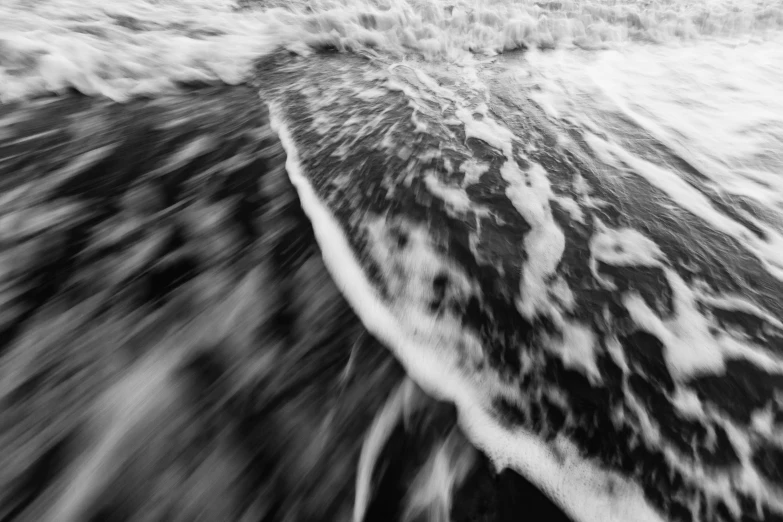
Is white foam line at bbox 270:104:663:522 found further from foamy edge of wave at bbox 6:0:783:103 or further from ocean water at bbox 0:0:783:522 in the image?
foamy edge of wave at bbox 6:0:783:103

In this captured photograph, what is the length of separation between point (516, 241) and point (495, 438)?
0.91 metres

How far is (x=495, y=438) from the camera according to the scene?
3.91ft

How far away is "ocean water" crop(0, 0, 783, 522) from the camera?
1.14 metres

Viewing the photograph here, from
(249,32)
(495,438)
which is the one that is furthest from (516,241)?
(249,32)

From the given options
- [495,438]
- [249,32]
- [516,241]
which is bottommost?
[495,438]

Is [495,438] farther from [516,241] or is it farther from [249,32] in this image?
[249,32]

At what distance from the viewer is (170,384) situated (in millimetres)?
1309

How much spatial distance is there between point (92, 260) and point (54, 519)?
40.0 inches

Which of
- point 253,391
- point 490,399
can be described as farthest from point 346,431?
point 490,399

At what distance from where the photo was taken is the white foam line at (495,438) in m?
1.07

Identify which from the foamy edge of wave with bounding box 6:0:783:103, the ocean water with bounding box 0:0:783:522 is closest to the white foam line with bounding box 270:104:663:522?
the ocean water with bounding box 0:0:783:522

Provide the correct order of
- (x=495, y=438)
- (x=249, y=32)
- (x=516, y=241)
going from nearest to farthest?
1. (x=495, y=438)
2. (x=516, y=241)
3. (x=249, y=32)

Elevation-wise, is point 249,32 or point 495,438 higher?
point 249,32

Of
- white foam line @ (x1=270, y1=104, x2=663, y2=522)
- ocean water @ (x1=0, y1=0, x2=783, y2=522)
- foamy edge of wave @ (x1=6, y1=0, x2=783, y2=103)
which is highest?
foamy edge of wave @ (x1=6, y1=0, x2=783, y2=103)
